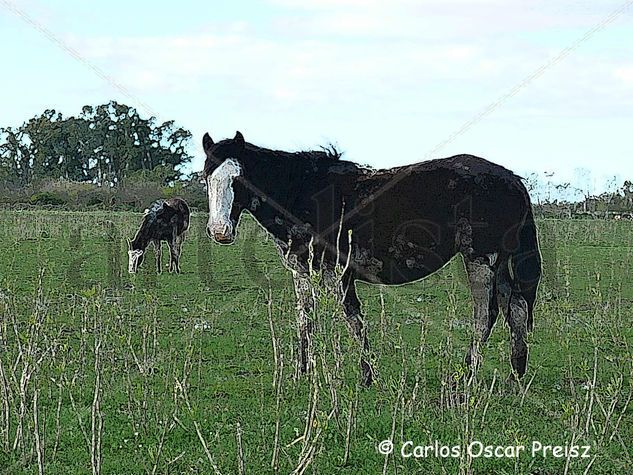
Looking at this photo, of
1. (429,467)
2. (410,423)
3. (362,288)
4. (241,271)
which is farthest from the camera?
(241,271)

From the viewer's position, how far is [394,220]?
7312mm

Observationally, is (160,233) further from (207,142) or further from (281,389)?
(281,389)

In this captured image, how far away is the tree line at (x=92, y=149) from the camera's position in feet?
152

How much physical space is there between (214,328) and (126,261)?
27.8 ft

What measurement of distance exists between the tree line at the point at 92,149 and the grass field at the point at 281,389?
32.6 m

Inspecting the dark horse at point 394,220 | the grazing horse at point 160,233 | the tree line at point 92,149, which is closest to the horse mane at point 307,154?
the dark horse at point 394,220

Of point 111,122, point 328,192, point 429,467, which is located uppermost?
point 111,122

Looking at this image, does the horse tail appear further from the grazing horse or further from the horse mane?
the grazing horse

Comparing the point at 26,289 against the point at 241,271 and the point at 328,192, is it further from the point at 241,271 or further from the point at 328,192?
the point at 328,192

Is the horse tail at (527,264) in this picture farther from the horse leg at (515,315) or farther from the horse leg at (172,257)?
the horse leg at (172,257)

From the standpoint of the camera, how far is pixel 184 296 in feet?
42.6

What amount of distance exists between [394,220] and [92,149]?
46.5 meters

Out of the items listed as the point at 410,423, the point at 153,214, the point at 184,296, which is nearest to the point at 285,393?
the point at 410,423

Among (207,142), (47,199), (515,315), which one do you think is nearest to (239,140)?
(207,142)
